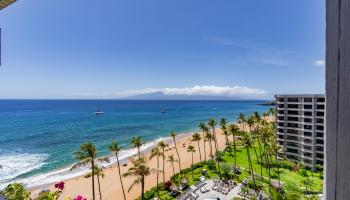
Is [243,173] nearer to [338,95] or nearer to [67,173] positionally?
[67,173]

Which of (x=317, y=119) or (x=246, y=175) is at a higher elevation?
(x=317, y=119)

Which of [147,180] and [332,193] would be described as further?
[147,180]

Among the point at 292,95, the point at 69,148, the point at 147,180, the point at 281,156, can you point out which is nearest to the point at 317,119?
the point at 292,95

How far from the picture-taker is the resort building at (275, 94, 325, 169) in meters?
44.9

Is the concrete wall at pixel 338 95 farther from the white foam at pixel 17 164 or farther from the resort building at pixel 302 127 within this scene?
the white foam at pixel 17 164

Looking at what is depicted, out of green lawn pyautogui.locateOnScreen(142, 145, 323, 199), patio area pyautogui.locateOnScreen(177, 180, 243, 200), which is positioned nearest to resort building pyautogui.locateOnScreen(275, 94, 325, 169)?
green lawn pyautogui.locateOnScreen(142, 145, 323, 199)

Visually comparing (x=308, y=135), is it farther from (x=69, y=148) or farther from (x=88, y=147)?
(x=69, y=148)

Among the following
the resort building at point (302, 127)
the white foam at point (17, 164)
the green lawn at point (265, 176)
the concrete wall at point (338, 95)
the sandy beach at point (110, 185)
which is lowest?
the sandy beach at point (110, 185)

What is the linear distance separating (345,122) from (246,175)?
43023 mm

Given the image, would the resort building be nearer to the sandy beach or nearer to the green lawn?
the green lawn

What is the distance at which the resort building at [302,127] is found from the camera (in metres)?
44.9

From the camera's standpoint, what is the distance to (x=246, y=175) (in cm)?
4097

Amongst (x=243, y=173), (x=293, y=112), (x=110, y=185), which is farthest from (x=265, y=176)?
(x=110, y=185)

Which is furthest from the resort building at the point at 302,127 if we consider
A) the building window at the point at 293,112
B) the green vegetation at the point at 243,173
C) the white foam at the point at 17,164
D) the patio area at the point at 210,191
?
the white foam at the point at 17,164
